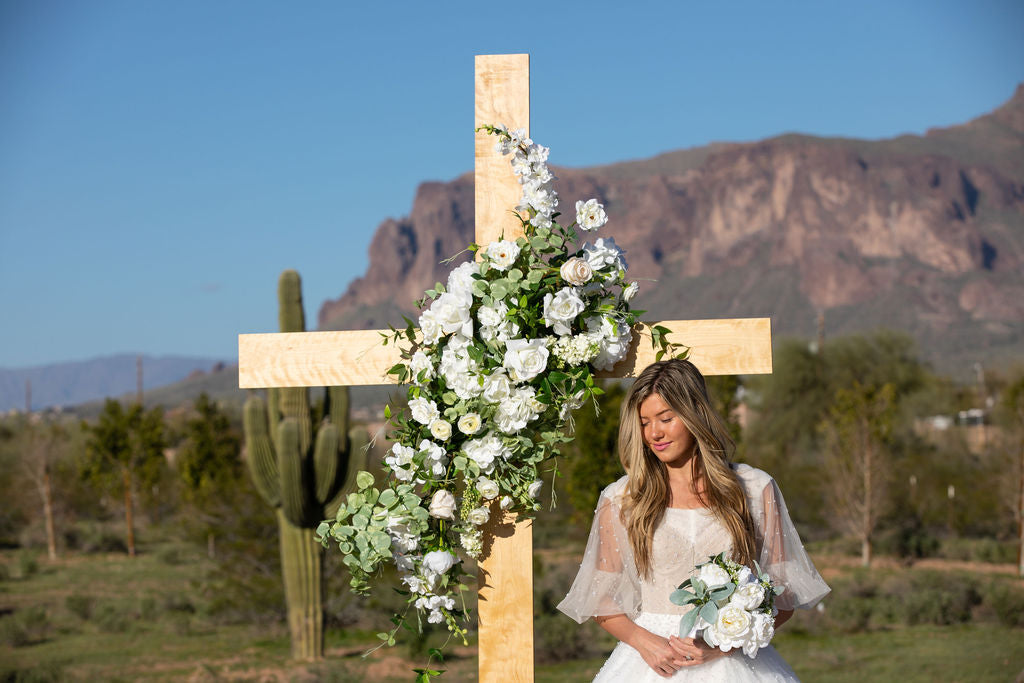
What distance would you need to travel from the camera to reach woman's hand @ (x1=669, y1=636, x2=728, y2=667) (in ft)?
9.39

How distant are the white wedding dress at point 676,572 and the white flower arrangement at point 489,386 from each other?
29cm

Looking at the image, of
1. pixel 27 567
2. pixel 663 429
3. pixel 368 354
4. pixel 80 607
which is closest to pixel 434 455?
pixel 368 354

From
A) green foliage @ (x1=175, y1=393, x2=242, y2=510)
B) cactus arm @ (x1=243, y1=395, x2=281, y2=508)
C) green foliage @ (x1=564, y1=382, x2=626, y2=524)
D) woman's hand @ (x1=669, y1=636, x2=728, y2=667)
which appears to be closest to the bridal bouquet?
woman's hand @ (x1=669, y1=636, x2=728, y2=667)

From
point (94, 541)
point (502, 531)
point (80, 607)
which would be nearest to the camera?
point (502, 531)

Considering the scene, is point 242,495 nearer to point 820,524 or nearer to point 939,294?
point 820,524

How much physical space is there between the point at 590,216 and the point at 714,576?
1223 mm

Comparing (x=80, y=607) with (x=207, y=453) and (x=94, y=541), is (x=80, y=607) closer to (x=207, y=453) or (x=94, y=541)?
(x=94, y=541)

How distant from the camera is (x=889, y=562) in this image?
58.4 feet

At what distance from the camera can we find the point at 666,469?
315 centimetres

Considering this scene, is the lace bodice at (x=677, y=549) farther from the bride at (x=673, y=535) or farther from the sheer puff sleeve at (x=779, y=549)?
the sheer puff sleeve at (x=779, y=549)

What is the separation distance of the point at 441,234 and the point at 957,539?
5017 inches

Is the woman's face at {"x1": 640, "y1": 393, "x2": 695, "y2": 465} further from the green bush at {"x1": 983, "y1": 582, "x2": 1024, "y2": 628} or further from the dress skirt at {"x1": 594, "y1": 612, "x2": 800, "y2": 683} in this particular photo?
the green bush at {"x1": 983, "y1": 582, "x2": 1024, "y2": 628}

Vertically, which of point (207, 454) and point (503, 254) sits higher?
point (503, 254)

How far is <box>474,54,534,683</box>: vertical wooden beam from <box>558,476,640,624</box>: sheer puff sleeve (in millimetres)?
213
